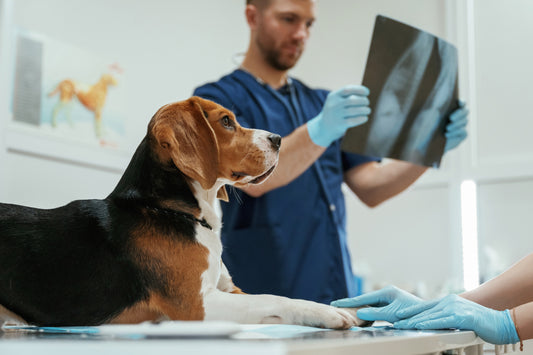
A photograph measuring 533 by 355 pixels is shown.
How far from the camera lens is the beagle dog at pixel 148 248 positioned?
0.66 m

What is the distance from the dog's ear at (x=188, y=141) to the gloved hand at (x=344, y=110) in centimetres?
62

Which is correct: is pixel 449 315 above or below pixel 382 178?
below

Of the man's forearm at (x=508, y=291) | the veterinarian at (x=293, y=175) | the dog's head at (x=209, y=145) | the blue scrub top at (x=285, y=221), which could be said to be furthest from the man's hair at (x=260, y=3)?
the man's forearm at (x=508, y=291)

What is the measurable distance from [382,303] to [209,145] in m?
A: 0.48

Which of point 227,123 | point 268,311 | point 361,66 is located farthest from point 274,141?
point 361,66

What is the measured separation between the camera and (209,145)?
77cm

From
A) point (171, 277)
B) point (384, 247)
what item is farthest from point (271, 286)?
point (384, 247)

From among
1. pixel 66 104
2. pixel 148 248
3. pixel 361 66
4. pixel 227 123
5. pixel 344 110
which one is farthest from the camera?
pixel 361 66

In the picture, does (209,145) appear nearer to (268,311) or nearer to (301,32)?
(268,311)

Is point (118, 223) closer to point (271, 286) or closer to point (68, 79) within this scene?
point (271, 286)

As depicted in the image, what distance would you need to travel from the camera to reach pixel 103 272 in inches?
26.7

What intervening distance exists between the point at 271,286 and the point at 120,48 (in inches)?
46.2

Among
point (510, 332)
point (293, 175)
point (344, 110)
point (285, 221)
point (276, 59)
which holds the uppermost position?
point (276, 59)

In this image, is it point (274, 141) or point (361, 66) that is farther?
point (361, 66)
